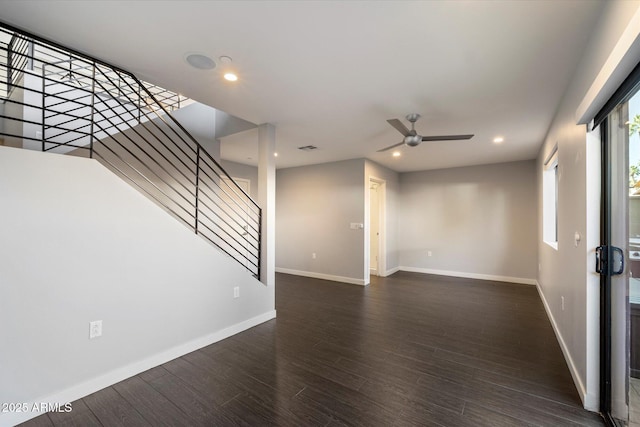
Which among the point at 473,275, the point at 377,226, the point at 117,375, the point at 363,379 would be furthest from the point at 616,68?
the point at 473,275

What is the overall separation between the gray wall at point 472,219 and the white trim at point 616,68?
14.3 ft

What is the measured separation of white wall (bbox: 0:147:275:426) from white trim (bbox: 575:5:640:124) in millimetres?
3146

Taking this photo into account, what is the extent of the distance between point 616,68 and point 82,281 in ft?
11.4

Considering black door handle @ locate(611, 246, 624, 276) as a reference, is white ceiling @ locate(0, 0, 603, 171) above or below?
above

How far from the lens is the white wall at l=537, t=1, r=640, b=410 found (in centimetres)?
164

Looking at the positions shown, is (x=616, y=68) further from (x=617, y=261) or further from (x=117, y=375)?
(x=117, y=375)

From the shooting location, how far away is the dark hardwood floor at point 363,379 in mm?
1801

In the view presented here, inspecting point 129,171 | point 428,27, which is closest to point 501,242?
point 428,27

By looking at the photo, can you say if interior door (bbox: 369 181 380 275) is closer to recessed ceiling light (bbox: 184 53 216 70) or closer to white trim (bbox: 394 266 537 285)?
white trim (bbox: 394 266 537 285)

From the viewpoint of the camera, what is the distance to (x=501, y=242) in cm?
567

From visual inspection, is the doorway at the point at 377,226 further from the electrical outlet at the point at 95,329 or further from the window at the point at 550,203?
the electrical outlet at the point at 95,329

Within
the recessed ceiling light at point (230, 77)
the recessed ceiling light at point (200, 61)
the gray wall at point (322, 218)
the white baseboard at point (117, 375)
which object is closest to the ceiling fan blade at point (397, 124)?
the recessed ceiling light at point (230, 77)

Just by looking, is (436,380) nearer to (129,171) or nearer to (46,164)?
(46,164)

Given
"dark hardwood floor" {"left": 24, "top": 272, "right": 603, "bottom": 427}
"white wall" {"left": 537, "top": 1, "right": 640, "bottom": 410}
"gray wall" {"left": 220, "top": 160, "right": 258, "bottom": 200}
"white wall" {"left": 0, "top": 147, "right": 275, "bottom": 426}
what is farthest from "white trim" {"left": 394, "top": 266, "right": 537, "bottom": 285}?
"white wall" {"left": 0, "top": 147, "right": 275, "bottom": 426}
